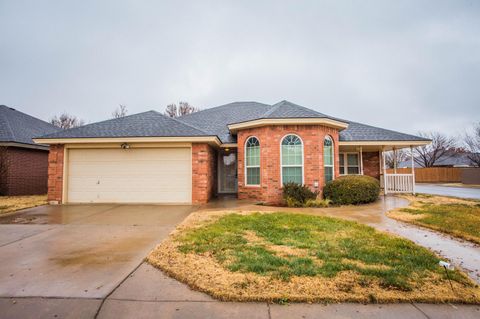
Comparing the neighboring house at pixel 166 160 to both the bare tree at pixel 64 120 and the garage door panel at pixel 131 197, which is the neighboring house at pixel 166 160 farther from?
the bare tree at pixel 64 120

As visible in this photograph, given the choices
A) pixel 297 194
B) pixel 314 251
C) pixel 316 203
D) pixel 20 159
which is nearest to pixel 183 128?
pixel 297 194

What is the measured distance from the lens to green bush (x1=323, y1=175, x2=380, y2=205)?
375 inches

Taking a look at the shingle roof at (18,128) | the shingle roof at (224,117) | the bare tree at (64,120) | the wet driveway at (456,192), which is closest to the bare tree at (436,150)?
the wet driveway at (456,192)

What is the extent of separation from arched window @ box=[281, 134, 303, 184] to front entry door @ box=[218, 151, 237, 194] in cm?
442

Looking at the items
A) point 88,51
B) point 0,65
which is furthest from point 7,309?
point 0,65

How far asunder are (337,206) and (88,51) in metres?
20.9

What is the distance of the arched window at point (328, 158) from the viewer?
10.5 m

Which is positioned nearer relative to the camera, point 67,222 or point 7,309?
point 7,309

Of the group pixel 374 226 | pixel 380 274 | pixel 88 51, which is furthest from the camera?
pixel 88 51

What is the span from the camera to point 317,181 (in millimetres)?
9906

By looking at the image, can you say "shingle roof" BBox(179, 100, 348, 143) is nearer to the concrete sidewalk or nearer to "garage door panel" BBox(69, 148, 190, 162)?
"garage door panel" BBox(69, 148, 190, 162)

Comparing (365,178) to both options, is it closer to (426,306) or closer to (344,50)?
(426,306)

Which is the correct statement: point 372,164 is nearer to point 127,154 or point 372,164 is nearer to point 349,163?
point 349,163

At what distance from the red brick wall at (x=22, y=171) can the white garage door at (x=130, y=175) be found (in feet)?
19.5
